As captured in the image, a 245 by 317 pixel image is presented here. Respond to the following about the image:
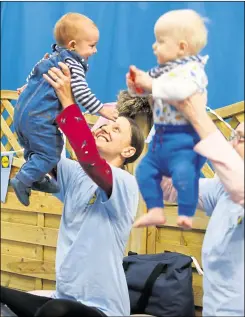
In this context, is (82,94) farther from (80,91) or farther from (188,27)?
(188,27)

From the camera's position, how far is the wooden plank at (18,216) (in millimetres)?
3494

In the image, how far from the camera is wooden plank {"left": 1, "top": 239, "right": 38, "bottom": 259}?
11.5 feet

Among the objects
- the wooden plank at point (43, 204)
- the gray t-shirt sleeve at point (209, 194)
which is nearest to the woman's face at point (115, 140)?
the gray t-shirt sleeve at point (209, 194)

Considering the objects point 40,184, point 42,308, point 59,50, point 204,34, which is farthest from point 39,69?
point 42,308

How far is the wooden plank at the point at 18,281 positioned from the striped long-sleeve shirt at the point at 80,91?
1895 millimetres

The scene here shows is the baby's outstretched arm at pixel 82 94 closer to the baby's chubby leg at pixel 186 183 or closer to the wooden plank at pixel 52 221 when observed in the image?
the baby's chubby leg at pixel 186 183

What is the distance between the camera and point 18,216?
3.56m

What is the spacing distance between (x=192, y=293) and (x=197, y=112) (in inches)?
46.9

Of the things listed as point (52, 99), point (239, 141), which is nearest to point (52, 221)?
point (52, 99)

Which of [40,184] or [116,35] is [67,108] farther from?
[116,35]

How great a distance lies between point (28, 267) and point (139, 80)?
6.85 ft

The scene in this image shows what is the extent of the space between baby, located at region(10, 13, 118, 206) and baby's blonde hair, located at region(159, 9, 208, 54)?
35 cm

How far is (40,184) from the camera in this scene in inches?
81.9

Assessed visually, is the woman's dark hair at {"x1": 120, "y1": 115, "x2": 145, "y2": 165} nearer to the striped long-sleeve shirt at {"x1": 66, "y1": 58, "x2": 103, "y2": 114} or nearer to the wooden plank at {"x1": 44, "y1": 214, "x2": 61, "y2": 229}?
the striped long-sleeve shirt at {"x1": 66, "y1": 58, "x2": 103, "y2": 114}
